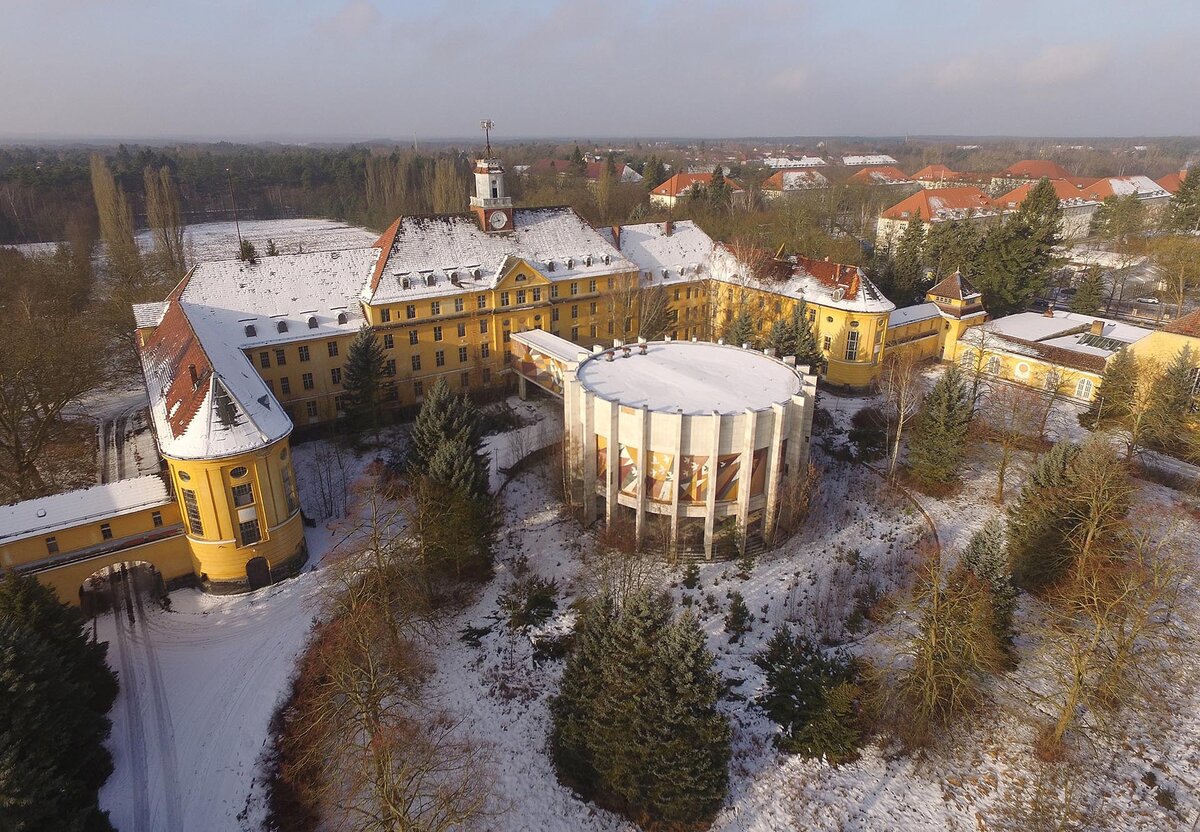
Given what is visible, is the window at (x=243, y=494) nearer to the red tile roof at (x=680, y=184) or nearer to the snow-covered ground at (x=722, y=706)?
the snow-covered ground at (x=722, y=706)

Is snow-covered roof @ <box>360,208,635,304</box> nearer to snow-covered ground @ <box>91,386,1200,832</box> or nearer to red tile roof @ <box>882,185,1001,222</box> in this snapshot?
snow-covered ground @ <box>91,386,1200,832</box>

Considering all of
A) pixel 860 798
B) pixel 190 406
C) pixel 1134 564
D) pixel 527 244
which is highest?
pixel 527 244

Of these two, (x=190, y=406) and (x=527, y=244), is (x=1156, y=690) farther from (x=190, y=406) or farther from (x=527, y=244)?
(x=527, y=244)

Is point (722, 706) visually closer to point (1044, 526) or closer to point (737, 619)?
point (737, 619)

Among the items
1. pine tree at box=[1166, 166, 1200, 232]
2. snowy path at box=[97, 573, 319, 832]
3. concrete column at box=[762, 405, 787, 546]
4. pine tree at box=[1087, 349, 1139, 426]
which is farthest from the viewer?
pine tree at box=[1166, 166, 1200, 232]

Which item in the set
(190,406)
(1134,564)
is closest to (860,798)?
(1134,564)

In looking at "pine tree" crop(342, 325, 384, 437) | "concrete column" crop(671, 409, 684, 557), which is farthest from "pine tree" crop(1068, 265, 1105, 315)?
"pine tree" crop(342, 325, 384, 437)

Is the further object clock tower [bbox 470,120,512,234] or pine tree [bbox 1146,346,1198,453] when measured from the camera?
clock tower [bbox 470,120,512,234]
